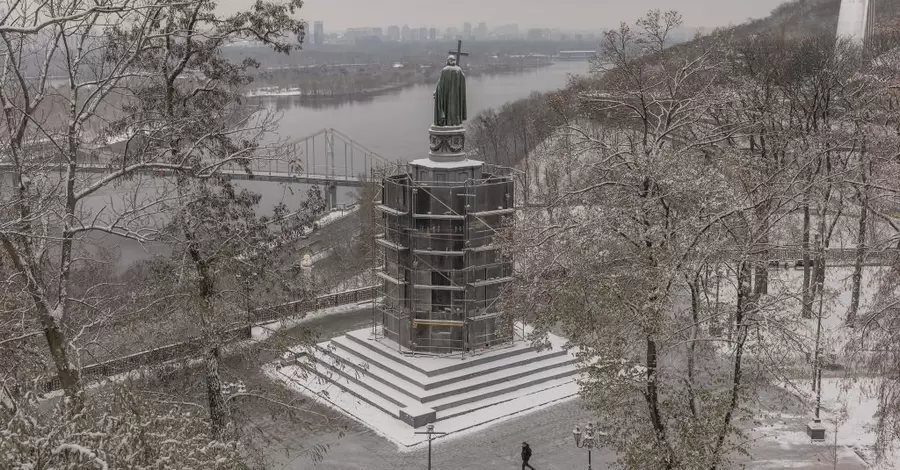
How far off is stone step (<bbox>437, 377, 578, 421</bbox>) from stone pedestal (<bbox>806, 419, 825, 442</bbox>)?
5.06m

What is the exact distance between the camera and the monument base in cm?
1794

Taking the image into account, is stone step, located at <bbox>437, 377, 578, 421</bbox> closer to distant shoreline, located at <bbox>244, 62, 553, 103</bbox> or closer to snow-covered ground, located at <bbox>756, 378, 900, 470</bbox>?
snow-covered ground, located at <bbox>756, 378, 900, 470</bbox>

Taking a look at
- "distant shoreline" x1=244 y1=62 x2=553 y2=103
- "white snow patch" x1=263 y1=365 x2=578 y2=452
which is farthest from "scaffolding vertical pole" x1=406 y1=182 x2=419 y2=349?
"distant shoreline" x1=244 y1=62 x2=553 y2=103

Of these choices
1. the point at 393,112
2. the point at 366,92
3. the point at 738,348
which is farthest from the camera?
the point at 366,92

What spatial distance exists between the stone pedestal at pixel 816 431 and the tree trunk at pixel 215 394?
1177 cm

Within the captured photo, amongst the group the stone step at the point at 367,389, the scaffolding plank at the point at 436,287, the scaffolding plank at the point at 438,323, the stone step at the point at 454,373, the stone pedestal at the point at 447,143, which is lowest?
the stone step at the point at 367,389

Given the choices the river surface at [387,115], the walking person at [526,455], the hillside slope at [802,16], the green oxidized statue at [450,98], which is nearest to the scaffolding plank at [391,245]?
the green oxidized statue at [450,98]

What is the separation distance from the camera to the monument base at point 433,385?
17938mm

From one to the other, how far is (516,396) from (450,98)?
745cm

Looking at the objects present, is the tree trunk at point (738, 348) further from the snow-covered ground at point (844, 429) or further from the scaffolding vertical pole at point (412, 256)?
the scaffolding vertical pole at point (412, 256)

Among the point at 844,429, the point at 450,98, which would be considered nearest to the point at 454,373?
the point at 450,98

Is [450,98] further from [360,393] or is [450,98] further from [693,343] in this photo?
[693,343]

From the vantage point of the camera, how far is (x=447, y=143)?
66.6ft

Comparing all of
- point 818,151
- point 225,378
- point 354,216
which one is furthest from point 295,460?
point 354,216
